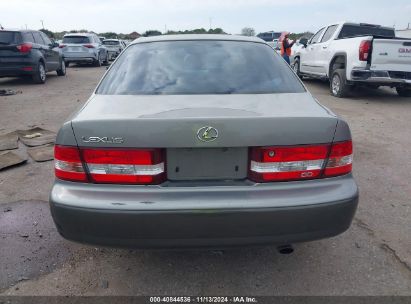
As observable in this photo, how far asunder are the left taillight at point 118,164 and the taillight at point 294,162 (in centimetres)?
55

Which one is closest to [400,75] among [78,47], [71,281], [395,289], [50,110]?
[395,289]

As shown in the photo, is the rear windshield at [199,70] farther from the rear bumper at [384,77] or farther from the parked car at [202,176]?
the rear bumper at [384,77]

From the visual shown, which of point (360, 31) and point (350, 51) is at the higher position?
point (360, 31)

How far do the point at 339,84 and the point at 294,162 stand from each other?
8.29m

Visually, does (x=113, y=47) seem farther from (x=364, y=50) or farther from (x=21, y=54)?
(x=364, y=50)

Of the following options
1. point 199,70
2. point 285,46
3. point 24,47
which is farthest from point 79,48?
point 199,70

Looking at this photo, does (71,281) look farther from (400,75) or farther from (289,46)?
(289,46)

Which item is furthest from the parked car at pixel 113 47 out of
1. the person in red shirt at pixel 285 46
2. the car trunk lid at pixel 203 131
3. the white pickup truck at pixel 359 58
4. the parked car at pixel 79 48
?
the car trunk lid at pixel 203 131

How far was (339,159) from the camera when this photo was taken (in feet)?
7.32

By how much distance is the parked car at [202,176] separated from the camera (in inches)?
80.4

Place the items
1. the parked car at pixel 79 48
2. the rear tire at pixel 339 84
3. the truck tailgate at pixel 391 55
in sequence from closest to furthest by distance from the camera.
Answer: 1. the truck tailgate at pixel 391 55
2. the rear tire at pixel 339 84
3. the parked car at pixel 79 48

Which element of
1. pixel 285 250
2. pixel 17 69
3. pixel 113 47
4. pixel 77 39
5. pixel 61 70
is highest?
pixel 77 39

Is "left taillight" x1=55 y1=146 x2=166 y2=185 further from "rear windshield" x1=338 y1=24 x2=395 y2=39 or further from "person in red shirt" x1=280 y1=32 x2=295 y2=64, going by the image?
"person in red shirt" x1=280 y1=32 x2=295 y2=64

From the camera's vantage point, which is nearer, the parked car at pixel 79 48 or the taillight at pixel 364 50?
the taillight at pixel 364 50
